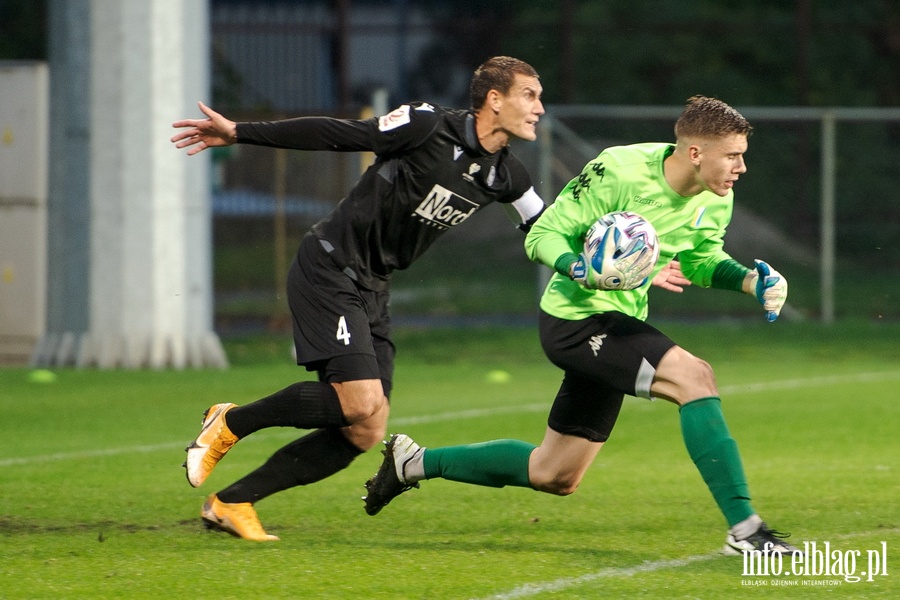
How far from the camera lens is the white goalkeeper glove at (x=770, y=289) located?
588cm

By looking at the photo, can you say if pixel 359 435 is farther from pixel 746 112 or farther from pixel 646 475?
pixel 746 112

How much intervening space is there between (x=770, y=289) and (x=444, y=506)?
6.80 feet

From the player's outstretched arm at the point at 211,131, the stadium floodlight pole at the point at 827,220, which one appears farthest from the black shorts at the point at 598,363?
the stadium floodlight pole at the point at 827,220

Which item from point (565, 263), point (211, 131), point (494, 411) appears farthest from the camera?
point (494, 411)

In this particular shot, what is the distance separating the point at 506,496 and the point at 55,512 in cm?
218

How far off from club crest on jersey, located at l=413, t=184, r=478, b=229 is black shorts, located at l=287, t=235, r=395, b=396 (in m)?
0.40

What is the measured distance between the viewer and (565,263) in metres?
5.64

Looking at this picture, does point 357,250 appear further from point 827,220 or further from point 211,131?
point 827,220

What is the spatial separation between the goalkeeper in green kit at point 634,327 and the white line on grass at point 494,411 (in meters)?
3.08

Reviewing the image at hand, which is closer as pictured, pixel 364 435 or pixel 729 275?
pixel 729 275

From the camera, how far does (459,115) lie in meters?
6.45
